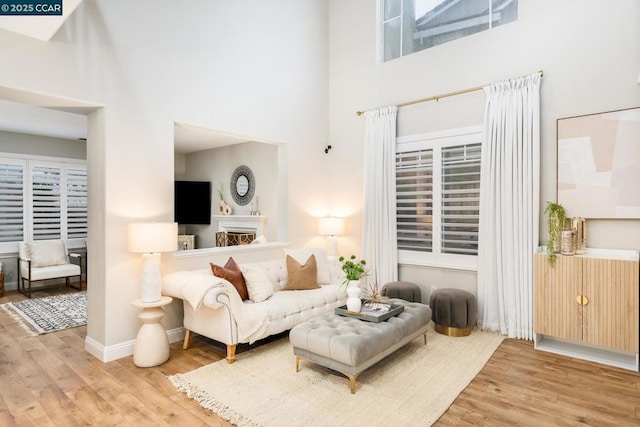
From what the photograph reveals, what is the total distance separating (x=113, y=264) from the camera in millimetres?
3451

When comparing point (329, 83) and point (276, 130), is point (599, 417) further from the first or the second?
point (329, 83)

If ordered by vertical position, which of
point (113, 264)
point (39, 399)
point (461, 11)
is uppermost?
point (461, 11)

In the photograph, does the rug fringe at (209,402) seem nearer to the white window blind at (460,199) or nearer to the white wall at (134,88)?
the white wall at (134,88)

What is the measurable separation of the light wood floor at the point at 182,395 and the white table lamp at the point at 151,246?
67cm

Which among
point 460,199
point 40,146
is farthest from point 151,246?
point 40,146

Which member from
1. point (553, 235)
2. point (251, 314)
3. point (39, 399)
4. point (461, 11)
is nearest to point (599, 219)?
point (553, 235)

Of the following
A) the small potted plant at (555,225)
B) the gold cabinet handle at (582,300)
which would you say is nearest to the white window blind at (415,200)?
the small potted plant at (555,225)

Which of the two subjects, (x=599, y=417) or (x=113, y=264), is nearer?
(x=599, y=417)

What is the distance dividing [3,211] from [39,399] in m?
5.14

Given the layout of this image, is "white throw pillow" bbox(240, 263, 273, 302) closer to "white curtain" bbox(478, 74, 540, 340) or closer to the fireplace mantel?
"white curtain" bbox(478, 74, 540, 340)

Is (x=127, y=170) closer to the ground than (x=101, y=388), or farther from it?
farther from it

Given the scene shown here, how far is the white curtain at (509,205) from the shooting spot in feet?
13.0

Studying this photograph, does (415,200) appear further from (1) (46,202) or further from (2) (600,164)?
(1) (46,202)

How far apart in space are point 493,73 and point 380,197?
2.01 meters
